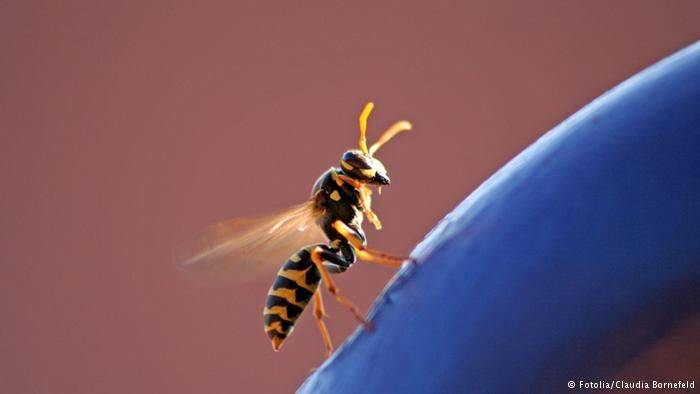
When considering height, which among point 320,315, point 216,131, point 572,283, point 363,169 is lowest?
point 572,283

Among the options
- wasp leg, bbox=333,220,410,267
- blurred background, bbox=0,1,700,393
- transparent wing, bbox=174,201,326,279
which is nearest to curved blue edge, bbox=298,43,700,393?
wasp leg, bbox=333,220,410,267

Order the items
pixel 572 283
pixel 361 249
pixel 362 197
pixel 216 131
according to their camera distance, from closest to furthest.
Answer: pixel 572 283 → pixel 361 249 → pixel 362 197 → pixel 216 131

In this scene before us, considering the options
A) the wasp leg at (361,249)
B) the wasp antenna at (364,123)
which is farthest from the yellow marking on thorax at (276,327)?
the wasp antenna at (364,123)

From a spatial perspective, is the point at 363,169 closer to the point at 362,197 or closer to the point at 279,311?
the point at 362,197

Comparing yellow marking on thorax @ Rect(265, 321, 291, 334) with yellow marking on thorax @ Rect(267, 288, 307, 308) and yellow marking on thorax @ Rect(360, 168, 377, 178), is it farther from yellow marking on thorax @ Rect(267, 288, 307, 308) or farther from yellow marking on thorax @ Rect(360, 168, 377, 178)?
yellow marking on thorax @ Rect(360, 168, 377, 178)

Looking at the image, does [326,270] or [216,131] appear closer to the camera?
[326,270]

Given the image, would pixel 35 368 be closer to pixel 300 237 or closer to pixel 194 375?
pixel 194 375

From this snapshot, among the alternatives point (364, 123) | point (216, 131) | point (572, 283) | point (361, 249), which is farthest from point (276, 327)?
point (216, 131)
